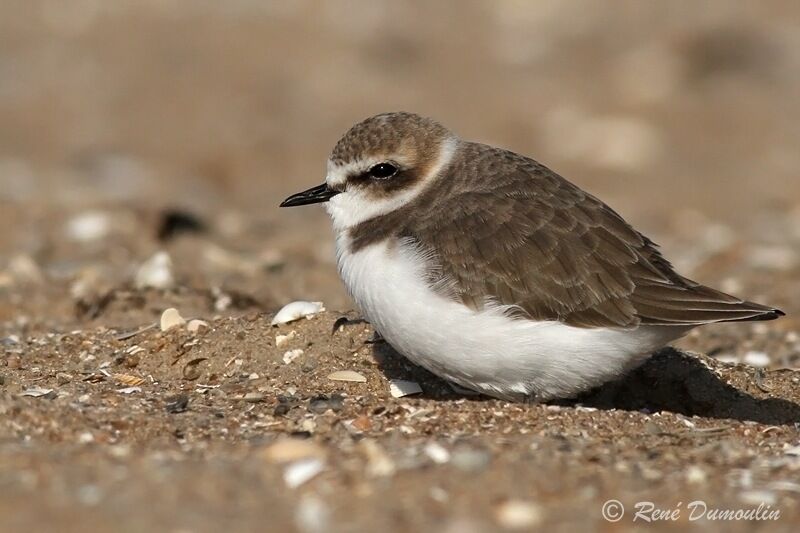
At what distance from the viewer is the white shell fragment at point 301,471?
4.42m

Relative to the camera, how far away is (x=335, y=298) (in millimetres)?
8977

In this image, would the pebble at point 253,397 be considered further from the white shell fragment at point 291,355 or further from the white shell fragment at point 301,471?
the white shell fragment at point 301,471

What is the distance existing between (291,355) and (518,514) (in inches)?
104

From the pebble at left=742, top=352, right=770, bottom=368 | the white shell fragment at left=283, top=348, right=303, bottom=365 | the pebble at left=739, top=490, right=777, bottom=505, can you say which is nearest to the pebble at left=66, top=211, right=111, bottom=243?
the white shell fragment at left=283, top=348, right=303, bottom=365

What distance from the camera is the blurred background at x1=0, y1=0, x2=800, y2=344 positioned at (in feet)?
36.9

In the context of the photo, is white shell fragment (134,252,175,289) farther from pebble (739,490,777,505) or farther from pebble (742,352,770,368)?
pebble (739,490,777,505)

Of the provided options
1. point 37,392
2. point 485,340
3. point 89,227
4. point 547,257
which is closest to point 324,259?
point 89,227

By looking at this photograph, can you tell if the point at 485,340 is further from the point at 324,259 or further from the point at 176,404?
the point at 324,259

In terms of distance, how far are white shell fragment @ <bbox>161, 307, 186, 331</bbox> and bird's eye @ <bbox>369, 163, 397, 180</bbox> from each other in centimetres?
150

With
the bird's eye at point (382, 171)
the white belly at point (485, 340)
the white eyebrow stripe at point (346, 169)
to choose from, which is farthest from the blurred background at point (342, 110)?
the white belly at point (485, 340)

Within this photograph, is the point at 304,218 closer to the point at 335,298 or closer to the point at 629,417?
the point at 335,298

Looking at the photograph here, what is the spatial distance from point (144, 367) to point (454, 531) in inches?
119

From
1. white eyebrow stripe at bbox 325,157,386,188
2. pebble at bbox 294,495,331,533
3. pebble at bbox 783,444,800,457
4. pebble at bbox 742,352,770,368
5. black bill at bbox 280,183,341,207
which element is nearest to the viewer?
pebble at bbox 294,495,331,533

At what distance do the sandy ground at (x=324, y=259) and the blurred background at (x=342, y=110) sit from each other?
5 centimetres
